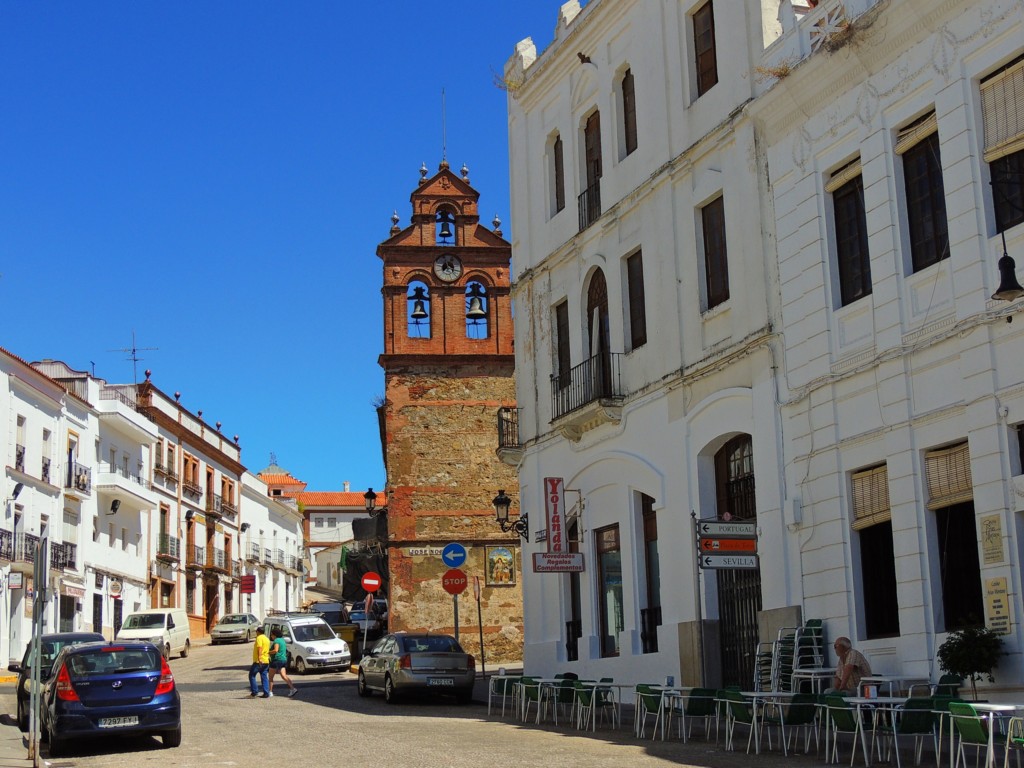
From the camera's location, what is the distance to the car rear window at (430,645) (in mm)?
24728

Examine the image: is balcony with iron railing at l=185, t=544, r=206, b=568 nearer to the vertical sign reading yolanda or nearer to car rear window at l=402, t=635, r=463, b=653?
car rear window at l=402, t=635, r=463, b=653

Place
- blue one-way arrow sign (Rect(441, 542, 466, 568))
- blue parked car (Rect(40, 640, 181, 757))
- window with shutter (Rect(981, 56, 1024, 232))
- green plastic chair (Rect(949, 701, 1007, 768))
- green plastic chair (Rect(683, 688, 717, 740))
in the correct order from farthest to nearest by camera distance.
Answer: blue one-way arrow sign (Rect(441, 542, 466, 568)), blue parked car (Rect(40, 640, 181, 757)), green plastic chair (Rect(683, 688, 717, 740)), window with shutter (Rect(981, 56, 1024, 232)), green plastic chair (Rect(949, 701, 1007, 768))

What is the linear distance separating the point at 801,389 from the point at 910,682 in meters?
4.35

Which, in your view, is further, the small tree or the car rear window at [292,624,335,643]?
the car rear window at [292,624,335,643]

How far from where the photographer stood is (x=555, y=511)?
25.6 metres

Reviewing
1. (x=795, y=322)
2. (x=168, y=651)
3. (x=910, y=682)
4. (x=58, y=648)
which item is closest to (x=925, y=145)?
(x=795, y=322)

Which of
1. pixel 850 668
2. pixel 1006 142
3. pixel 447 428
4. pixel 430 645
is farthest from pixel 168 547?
pixel 1006 142

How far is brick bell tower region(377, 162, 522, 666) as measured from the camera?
129ft

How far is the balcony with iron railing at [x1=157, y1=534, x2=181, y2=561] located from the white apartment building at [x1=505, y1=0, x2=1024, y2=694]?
113 feet

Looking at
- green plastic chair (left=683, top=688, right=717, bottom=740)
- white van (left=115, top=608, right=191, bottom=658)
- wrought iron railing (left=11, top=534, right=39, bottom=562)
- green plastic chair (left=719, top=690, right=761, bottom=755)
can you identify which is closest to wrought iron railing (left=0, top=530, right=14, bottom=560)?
wrought iron railing (left=11, top=534, right=39, bottom=562)

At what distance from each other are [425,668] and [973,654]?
11.7 metres

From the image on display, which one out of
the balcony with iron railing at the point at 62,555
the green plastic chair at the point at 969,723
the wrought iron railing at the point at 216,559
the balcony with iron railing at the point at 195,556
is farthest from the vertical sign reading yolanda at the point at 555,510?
the wrought iron railing at the point at 216,559

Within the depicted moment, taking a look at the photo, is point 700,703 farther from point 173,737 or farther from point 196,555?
point 196,555

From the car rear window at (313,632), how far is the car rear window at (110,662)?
17798 millimetres
